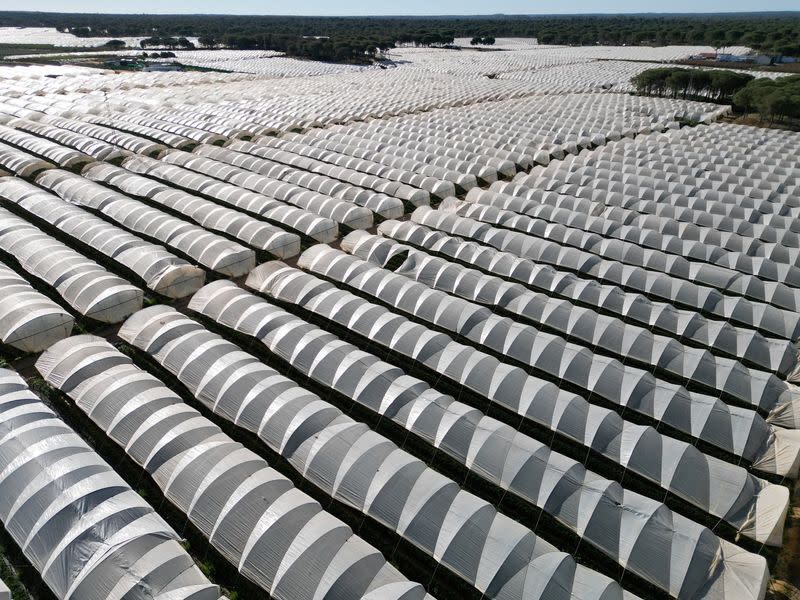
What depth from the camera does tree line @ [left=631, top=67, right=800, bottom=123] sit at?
202 ft

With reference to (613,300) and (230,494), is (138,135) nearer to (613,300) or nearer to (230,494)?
(230,494)

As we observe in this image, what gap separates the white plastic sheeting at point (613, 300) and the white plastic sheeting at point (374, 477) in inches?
494

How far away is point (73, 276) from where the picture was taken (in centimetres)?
2425

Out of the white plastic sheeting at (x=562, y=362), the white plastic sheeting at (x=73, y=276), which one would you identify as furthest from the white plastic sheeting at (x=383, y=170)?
the white plastic sheeting at (x=73, y=276)

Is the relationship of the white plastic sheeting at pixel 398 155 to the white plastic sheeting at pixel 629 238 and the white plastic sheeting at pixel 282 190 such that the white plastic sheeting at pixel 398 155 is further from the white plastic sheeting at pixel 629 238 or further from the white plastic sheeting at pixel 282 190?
the white plastic sheeting at pixel 282 190

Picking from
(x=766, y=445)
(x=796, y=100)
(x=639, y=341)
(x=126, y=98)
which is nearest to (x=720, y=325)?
(x=639, y=341)

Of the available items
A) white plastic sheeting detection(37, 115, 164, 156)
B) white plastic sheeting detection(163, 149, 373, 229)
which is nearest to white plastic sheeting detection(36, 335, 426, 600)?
white plastic sheeting detection(163, 149, 373, 229)

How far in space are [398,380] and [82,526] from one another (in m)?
10.4

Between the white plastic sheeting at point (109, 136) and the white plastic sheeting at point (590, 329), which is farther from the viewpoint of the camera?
the white plastic sheeting at point (109, 136)

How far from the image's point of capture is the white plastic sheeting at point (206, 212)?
2977 centimetres

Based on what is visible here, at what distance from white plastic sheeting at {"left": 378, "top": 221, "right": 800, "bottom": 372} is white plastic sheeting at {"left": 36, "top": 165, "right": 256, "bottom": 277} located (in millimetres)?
9952

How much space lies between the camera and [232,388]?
58.9ft

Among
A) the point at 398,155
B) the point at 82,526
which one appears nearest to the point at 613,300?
the point at 82,526

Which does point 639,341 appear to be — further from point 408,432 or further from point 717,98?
point 717,98
